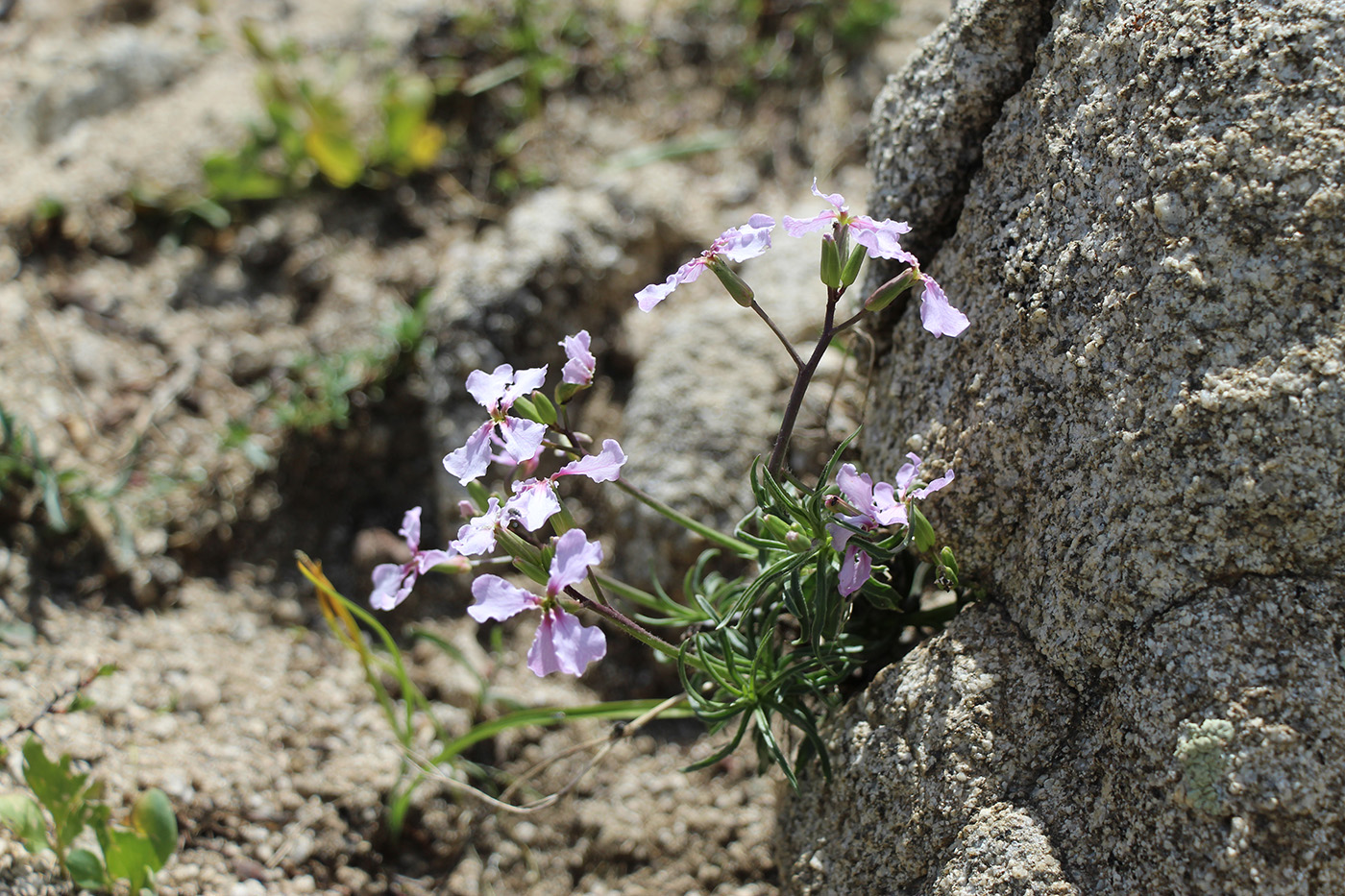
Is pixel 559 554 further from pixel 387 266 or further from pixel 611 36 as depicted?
pixel 611 36

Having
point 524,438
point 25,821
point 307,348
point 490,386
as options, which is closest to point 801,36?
point 307,348

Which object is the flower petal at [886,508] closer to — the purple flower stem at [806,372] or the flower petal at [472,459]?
the purple flower stem at [806,372]

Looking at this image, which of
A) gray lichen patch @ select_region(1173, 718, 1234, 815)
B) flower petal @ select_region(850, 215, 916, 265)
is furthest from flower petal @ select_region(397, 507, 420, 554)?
gray lichen patch @ select_region(1173, 718, 1234, 815)

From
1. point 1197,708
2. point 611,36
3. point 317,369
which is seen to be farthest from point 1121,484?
point 611,36

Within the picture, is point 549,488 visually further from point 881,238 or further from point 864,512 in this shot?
point 881,238

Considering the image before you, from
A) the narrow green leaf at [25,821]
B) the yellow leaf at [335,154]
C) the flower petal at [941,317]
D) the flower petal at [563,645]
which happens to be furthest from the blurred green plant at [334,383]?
the flower petal at [941,317]

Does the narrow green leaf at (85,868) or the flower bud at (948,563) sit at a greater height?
the flower bud at (948,563)

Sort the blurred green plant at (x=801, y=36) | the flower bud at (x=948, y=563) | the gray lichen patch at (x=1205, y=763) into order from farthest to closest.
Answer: the blurred green plant at (x=801, y=36), the flower bud at (x=948, y=563), the gray lichen patch at (x=1205, y=763)
